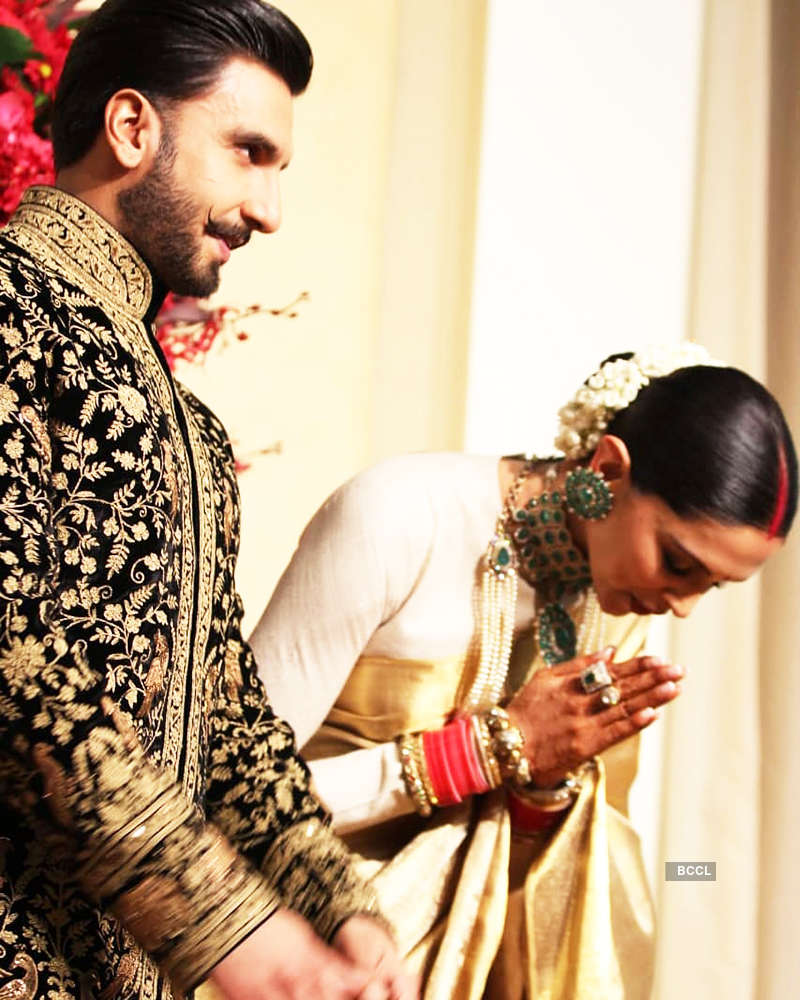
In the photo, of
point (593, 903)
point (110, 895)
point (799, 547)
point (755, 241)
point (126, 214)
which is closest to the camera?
point (110, 895)

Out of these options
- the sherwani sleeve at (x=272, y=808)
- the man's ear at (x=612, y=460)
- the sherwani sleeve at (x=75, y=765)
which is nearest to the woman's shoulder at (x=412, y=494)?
the man's ear at (x=612, y=460)

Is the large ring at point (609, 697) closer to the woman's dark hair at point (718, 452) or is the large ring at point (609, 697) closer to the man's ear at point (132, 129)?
the woman's dark hair at point (718, 452)

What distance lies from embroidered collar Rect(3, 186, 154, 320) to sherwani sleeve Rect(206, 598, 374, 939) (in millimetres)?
242

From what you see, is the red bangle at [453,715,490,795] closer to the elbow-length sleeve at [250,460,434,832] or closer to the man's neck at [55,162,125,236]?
the elbow-length sleeve at [250,460,434,832]

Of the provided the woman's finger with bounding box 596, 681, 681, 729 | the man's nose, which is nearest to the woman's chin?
the woman's finger with bounding box 596, 681, 681, 729

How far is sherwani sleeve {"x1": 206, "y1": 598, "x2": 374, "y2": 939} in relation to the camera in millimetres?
797

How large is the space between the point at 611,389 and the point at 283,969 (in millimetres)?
818

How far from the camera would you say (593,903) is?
1.24m

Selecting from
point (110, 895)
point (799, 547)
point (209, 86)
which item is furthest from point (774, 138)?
point (110, 895)

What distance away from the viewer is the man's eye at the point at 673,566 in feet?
4.17

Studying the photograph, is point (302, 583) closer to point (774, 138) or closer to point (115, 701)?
point (115, 701)

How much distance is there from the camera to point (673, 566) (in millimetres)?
1273

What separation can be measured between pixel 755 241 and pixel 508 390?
0.43m

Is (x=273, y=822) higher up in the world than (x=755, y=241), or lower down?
lower down
